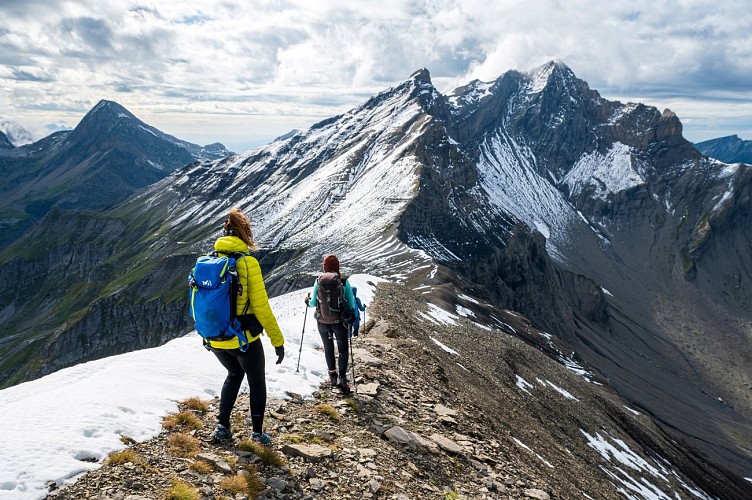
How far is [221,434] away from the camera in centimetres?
1059

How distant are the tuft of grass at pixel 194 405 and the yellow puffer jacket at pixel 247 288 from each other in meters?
3.04

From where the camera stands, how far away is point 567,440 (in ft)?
104

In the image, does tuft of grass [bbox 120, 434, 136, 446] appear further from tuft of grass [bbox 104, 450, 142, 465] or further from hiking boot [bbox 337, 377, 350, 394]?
hiking boot [bbox 337, 377, 350, 394]

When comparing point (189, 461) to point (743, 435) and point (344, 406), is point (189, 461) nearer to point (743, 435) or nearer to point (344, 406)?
point (344, 406)

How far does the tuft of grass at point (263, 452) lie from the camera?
33.1 feet

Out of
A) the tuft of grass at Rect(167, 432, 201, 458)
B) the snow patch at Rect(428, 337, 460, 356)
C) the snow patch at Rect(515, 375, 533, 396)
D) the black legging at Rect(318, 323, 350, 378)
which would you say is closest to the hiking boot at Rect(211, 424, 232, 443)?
the tuft of grass at Rect(167, 432, 201, 458)

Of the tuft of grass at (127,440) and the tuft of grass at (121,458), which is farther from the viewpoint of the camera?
the tuft of grass at (127,440)

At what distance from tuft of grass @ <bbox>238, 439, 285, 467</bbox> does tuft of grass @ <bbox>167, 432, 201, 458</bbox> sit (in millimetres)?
885

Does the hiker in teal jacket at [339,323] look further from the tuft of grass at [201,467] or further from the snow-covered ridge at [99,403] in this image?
the tuft of grass at [201,467]

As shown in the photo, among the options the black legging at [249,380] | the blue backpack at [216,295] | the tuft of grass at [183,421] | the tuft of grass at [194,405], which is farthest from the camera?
the tuft of grass at [194,405]

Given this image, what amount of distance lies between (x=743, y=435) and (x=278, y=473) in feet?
682

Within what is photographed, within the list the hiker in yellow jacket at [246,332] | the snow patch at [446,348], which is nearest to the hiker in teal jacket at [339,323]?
the hiker in yellow jacket at [246,332]

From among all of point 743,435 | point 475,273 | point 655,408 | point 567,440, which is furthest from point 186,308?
point 743,435

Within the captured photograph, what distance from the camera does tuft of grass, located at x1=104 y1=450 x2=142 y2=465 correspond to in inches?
354
